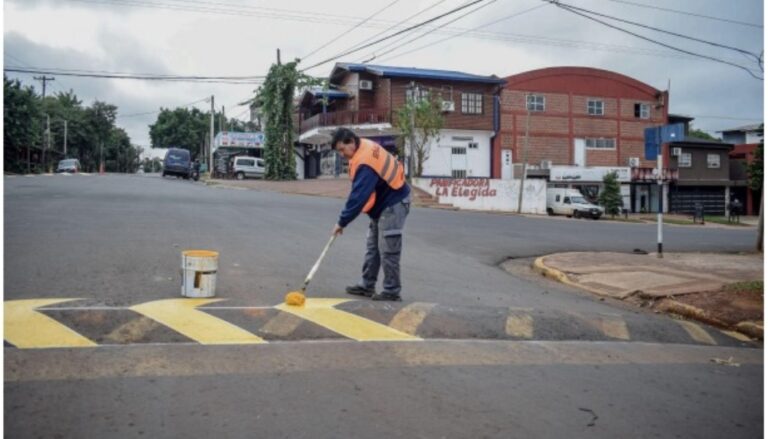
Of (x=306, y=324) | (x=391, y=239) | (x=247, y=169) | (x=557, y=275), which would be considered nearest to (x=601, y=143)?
(x=247, y=169)

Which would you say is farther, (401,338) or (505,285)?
(505,285)

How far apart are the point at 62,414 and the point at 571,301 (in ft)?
18.4

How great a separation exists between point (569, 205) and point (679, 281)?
26.5 m

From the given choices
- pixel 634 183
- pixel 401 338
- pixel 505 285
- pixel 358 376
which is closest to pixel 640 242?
pixel 505 285

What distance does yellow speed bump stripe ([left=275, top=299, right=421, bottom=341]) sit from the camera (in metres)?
5.23

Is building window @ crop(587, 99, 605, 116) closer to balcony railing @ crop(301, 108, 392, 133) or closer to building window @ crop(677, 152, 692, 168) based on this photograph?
building window @ crop(677, 152, 692, 168)

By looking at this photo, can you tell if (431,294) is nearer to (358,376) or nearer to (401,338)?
(401,338)

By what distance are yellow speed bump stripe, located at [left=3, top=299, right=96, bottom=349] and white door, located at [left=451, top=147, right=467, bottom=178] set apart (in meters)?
33.9

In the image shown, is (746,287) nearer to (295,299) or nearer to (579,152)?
(295,299)

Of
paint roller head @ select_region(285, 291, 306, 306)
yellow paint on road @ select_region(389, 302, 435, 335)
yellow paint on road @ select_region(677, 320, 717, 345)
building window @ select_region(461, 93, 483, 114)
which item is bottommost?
yellow paint on road @ select_region(677, 320, 717, 345)

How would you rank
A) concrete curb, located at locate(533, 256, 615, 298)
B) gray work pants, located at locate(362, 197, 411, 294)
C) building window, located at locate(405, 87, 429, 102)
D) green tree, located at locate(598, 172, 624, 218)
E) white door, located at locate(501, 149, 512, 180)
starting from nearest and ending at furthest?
gray work pants, located at locate(362, 197, 411, 294)
concrete curb, located at locate(533, 256, 615, 298)
building window, located at locate(405, 87, 429, 102)
green tree, located at locate(598, 172, 624, 218)
white door, located at locate(501, 149, 512, 180)

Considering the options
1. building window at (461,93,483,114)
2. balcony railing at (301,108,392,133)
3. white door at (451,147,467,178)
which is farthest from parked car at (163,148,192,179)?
building window at (461,93,483,114)

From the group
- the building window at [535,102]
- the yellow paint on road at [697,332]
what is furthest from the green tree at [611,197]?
the yellow paint on road at [697,332]

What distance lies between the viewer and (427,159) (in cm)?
3603
